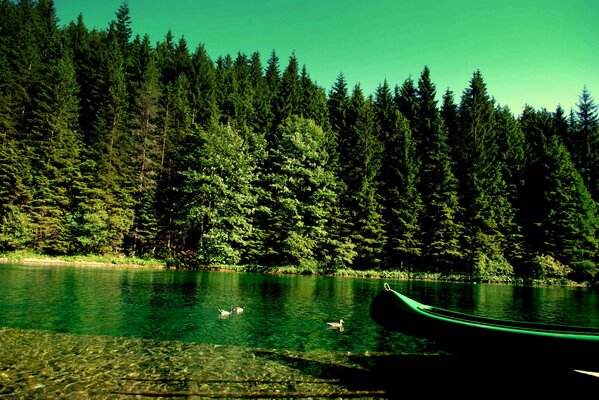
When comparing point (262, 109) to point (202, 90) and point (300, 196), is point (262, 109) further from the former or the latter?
point (300, 196)

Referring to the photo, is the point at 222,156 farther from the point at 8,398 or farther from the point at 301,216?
the point at 8,398

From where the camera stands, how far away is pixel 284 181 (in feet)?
139

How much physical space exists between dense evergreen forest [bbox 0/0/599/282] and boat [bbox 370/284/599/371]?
3181 centimetres

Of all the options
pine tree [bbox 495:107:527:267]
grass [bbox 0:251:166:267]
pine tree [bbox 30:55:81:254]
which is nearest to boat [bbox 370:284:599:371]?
grass [bbox 0:251:166:267]

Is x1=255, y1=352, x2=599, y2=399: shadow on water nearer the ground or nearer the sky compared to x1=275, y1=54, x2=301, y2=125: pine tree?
nearer the ground

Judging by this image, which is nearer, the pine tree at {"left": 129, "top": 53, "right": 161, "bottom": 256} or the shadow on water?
the shadow on water

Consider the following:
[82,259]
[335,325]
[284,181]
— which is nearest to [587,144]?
[284,181]

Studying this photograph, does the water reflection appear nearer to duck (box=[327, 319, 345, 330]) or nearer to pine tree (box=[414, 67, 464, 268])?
duck (box=[327, 319, 345, 330])

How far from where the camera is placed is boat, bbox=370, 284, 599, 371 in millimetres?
5250

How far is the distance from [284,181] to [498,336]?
37.1 metres

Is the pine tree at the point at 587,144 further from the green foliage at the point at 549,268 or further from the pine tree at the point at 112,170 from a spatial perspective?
the pine tree at the point at 112,170

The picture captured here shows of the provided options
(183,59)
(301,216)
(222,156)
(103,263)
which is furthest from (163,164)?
(183,59)

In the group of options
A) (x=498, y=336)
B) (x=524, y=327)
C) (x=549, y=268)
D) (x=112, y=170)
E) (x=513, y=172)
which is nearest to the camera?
(x=498, y=336)

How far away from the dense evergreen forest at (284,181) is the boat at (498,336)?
3181cm
